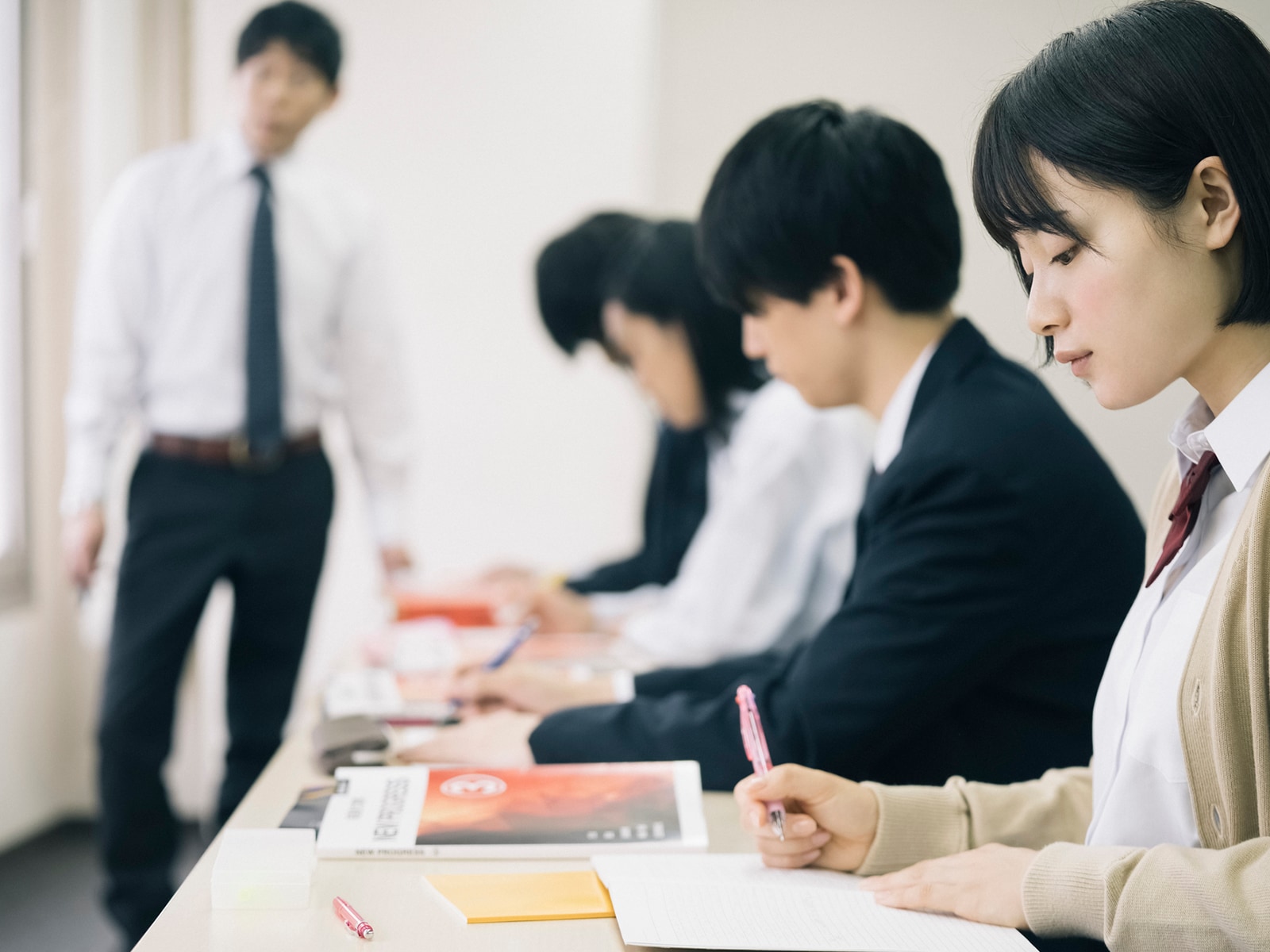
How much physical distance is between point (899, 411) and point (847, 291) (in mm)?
150

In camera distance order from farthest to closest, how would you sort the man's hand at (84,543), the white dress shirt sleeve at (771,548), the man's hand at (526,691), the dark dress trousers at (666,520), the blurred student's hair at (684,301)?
the dark dress trousers at (666,520) → the man's hand at (84,543) → the blurred student's hair at (684,301) → the white dress shirt sleeve at (771,548) → the man's hand at (526,691)

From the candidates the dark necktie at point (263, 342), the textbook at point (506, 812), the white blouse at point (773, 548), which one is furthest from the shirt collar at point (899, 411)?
the dark necktie at point (263, 342)

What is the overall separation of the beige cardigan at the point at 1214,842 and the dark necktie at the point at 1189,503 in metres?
0.09

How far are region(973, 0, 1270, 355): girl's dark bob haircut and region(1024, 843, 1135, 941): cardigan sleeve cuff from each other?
39 centimetres

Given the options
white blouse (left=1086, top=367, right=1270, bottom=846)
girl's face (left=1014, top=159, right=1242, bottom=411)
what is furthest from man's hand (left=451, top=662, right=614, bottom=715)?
girl's face (left=1014, top=159, right=1242, bottom=411)

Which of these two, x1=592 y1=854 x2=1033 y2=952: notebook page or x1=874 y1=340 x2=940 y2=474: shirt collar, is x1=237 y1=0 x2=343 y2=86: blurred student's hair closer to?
x1=874 y1=340 x2=940 y2=474: shirt collar

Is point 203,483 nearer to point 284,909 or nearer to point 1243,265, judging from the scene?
point 284,909

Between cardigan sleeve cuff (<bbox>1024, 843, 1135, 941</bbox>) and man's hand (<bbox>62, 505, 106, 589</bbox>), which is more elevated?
cardigan sleeve cuff (<bbox>1024, 843, 1135, 941</bbox>)

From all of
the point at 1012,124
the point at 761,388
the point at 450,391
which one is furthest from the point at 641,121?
the point at 1012,124

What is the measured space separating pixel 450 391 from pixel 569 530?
552 mm

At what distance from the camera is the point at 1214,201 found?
77 cm

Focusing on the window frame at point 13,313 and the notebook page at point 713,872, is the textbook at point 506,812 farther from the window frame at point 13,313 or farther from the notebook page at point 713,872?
the window frame at point 13,313

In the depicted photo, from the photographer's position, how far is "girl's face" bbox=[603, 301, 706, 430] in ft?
6.67

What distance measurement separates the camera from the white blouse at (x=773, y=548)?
6.04 ft
